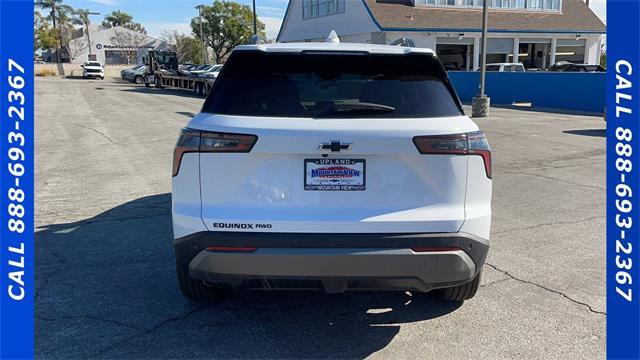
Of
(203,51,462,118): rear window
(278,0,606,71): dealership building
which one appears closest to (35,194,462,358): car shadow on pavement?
(203,51,462,118): rear window

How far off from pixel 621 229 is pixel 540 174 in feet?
19.4

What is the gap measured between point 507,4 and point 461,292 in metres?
42.6

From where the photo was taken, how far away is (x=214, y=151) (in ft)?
9.75

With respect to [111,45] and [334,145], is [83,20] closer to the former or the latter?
[111,45]

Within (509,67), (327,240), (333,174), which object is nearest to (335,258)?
(327,240)

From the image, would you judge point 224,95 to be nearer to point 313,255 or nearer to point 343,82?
point 343,82

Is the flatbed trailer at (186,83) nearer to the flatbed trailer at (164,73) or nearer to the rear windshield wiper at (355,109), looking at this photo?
the flatbed trailer at (164,73)

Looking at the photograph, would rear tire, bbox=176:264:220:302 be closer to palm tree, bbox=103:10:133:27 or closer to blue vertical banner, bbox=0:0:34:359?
blue vertical banner, bbox=0:0:34:359

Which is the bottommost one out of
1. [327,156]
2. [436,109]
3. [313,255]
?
[313,255]

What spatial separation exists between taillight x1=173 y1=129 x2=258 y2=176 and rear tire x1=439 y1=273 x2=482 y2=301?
6.15 feet

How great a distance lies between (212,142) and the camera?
2.98 meters

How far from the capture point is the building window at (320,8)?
40766mm

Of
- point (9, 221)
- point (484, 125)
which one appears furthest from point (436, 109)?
point (484, 125)

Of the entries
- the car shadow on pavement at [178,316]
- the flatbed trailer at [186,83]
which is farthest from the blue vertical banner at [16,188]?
the flatbed trailer at [186,83]
